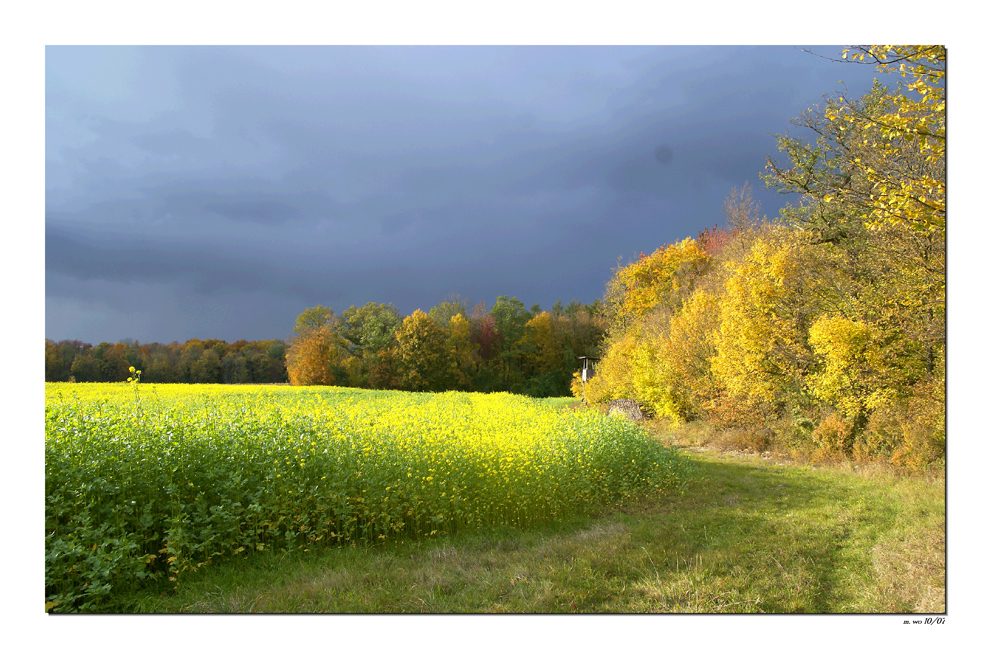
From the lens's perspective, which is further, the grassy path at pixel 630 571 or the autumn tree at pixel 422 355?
the autumn tree at pixel 422 355

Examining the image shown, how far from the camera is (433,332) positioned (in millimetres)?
38000

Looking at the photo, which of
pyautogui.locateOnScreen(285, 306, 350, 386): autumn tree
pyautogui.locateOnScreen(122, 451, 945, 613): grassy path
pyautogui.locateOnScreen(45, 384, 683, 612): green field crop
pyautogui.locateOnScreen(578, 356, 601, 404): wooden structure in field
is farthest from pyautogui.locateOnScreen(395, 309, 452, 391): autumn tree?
pyautogui.locateOnScreen(122, 451, 945, 613): grassy path

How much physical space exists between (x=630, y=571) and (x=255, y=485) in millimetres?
3913

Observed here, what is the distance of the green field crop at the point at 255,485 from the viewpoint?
13.4 ft

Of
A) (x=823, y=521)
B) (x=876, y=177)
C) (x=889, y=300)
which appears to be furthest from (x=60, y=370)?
(x=889, y=300)

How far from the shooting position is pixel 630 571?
439 centimetres

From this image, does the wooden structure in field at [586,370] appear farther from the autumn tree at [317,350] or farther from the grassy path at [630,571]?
the grassy path at [630,571]

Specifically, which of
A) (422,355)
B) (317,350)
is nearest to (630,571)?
(422,355)

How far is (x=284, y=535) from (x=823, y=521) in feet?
21.0

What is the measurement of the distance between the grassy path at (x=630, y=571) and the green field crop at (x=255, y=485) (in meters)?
0.33

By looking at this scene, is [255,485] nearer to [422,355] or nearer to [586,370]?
[586,370]

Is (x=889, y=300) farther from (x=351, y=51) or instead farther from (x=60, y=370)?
(x=60, y=370)

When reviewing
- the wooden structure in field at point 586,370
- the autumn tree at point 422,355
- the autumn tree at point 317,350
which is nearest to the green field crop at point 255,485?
the wooden structure in field at point 586,370

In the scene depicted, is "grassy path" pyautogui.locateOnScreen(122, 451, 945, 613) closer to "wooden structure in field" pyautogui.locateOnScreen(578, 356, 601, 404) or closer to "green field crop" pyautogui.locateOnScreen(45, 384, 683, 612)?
"green field crop" pyautogui.locateOnScreen(45, 384, 683, 612)
